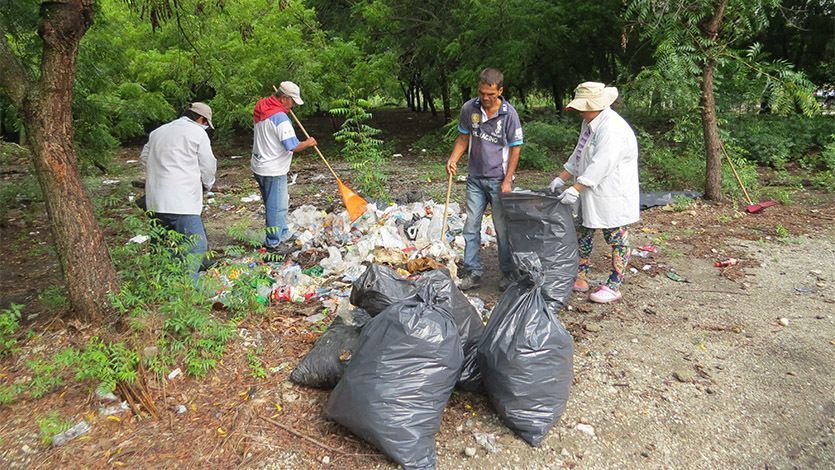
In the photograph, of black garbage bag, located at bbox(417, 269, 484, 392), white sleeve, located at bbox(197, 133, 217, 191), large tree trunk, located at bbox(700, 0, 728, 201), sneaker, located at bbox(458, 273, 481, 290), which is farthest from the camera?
large tree trunk, located at bbox(700, 0, 728, 201)

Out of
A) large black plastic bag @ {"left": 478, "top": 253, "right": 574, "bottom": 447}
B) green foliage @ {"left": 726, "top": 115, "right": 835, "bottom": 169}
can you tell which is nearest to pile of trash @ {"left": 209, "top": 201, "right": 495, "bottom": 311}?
large black plastic bag @ {"left": 478, "top": 253, "right": 574, "bottom": 447}

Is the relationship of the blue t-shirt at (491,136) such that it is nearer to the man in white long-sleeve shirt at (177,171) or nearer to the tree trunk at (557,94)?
the man in white long-sleeve shirt at (177,171)

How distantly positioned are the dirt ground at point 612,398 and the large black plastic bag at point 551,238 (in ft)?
0.77

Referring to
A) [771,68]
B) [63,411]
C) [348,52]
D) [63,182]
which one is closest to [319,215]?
[63,182]

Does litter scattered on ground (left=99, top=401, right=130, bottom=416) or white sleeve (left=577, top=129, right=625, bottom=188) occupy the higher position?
white sleeve (left=577, top=129, right=625, bottom=188)

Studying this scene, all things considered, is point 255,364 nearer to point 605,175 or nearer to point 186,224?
point 186,224

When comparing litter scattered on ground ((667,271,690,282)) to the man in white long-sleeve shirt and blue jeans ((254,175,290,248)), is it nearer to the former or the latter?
blue jeans ((254,175,290,248))

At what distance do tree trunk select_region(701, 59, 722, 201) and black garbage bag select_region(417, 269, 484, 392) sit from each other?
459 centimetres

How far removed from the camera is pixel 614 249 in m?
3.79

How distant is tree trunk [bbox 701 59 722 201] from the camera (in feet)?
19.8

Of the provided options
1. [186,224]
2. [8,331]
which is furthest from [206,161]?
[8,331]

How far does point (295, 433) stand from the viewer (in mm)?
2465

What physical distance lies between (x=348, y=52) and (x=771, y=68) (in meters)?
7.20

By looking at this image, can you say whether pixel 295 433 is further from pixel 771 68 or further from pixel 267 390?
pixel 771 68
